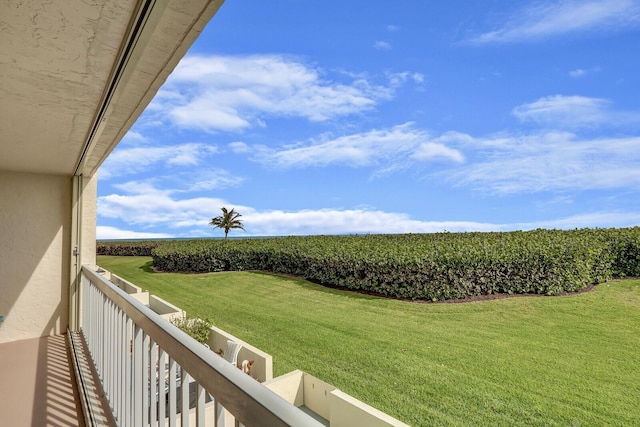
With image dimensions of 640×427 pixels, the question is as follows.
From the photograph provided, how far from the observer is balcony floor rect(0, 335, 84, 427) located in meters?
2.31

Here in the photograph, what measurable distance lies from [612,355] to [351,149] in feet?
36.4

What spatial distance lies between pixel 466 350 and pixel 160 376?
4.66 metres

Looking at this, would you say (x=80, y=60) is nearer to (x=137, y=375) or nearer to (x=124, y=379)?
(x=137, y=375)

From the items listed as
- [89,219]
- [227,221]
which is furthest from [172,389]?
[227,221]

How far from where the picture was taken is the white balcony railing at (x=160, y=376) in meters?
0.60

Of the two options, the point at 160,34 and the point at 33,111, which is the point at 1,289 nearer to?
the point at 33,111

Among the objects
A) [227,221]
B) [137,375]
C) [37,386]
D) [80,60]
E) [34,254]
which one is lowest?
[37,386]

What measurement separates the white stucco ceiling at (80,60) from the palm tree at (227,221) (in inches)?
1082

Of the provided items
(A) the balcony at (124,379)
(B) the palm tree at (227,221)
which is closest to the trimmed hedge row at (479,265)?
(A) the balcony at (124,379)

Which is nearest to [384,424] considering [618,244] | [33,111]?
[33,111]

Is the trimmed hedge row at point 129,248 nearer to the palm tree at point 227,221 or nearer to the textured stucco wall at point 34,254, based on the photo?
the palm tree at point 227,221

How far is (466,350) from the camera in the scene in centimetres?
480

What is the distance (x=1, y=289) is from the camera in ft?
12.7

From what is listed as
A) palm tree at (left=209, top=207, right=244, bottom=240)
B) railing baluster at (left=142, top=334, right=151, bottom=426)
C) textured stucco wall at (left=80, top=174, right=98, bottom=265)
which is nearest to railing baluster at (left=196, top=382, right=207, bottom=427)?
railing baluster at (left=142, top=334, right=151, bottom=426)
